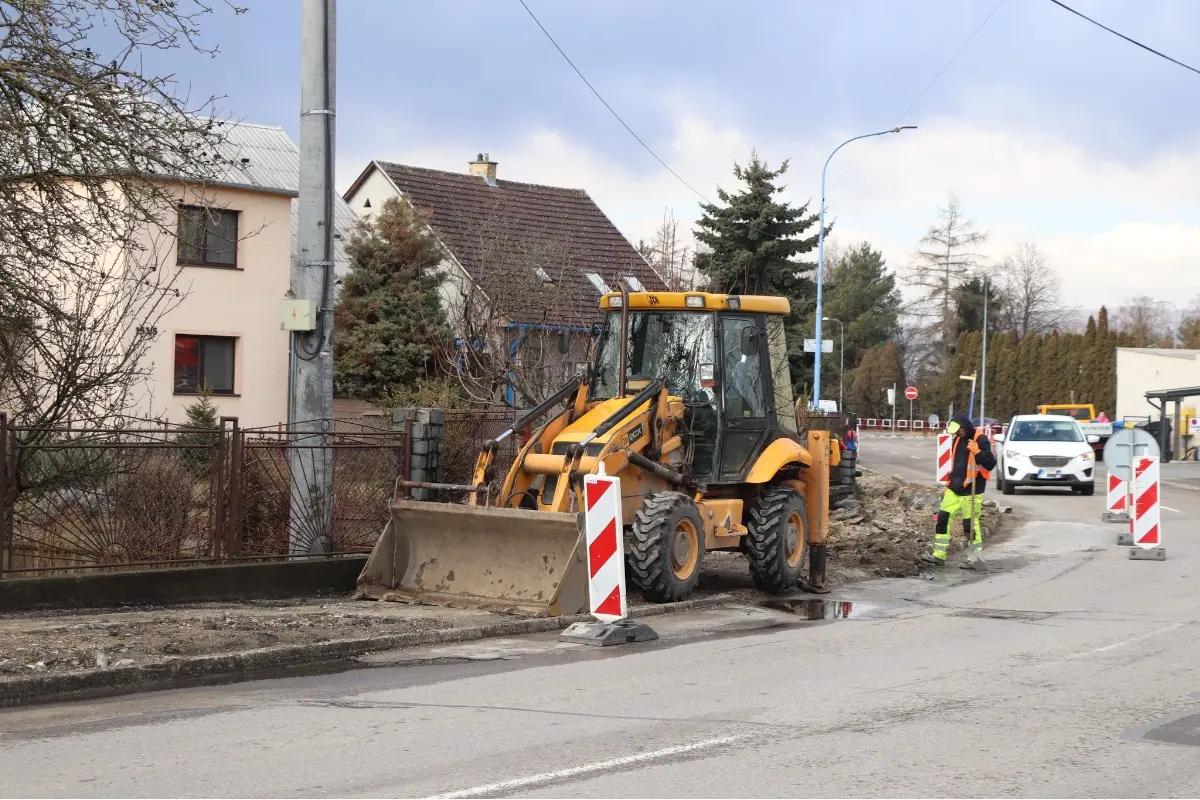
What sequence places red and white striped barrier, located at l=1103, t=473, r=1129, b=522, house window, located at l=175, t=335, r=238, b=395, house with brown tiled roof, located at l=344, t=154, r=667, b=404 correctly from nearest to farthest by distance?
red and white striped barrier, located at l=1103, t=473, r=1129, b=522, house with brown tiled roof, located at l=344, t=154, r=667, b=404, house window, located at l=175, t=335, r=238, b=395

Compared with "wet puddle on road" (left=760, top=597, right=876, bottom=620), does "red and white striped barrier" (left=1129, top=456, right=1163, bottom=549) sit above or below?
above

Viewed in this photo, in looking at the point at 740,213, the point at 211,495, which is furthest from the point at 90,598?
Answer: the point at 740,213

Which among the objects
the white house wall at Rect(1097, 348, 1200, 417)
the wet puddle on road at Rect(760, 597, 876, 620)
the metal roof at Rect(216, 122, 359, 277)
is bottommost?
the wet puddle on road at Rect(760, 597, 876, 620)

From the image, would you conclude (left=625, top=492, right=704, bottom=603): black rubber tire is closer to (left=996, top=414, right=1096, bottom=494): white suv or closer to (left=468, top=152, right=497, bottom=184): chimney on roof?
(left=996, top=414, right=1096, bottom=494): white suv

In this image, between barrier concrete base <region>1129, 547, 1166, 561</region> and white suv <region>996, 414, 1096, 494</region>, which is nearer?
barrier concrete base <region>1129, 547, 1166, 561</region>

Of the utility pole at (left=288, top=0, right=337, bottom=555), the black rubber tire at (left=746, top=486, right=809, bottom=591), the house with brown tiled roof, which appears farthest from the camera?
the house with brown tiled roof

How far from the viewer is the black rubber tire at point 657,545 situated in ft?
40.9

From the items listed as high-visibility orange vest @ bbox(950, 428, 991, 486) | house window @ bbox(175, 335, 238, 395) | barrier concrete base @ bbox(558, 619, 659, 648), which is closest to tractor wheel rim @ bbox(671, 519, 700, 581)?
barrier concrete base @ bbox(558, 619, 659, 648)

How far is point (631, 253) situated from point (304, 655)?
31646mm

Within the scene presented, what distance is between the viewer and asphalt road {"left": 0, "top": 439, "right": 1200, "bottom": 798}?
6.31m

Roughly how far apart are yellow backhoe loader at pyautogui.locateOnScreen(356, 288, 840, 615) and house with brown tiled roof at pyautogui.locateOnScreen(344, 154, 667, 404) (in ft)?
25.7

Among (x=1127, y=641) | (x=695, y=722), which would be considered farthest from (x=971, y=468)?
(x=695, y=722)

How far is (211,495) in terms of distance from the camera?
12961mm

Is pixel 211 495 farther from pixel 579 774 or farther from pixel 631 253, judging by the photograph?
pixel 631 253
